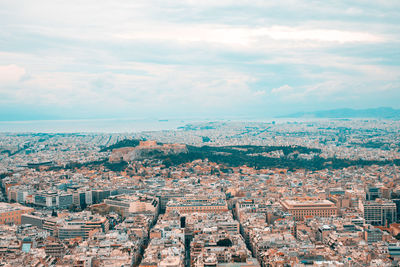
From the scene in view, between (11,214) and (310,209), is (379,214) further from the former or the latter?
(11,214)

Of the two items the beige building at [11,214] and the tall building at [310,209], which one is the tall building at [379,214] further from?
the beige building at [11,214]

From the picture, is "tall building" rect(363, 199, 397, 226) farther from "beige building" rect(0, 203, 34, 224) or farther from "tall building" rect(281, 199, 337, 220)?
"beige building" rect(0, 203, 34, 224)

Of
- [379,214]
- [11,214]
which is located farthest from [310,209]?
[11,214]

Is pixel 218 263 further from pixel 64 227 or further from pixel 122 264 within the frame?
pixel 64 227

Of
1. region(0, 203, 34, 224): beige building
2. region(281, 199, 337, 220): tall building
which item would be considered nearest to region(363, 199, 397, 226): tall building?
region(281, 199, 337, 220): tall building

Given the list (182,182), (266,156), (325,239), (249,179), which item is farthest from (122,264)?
(266,156)

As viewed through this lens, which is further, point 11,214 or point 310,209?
point 11,214
